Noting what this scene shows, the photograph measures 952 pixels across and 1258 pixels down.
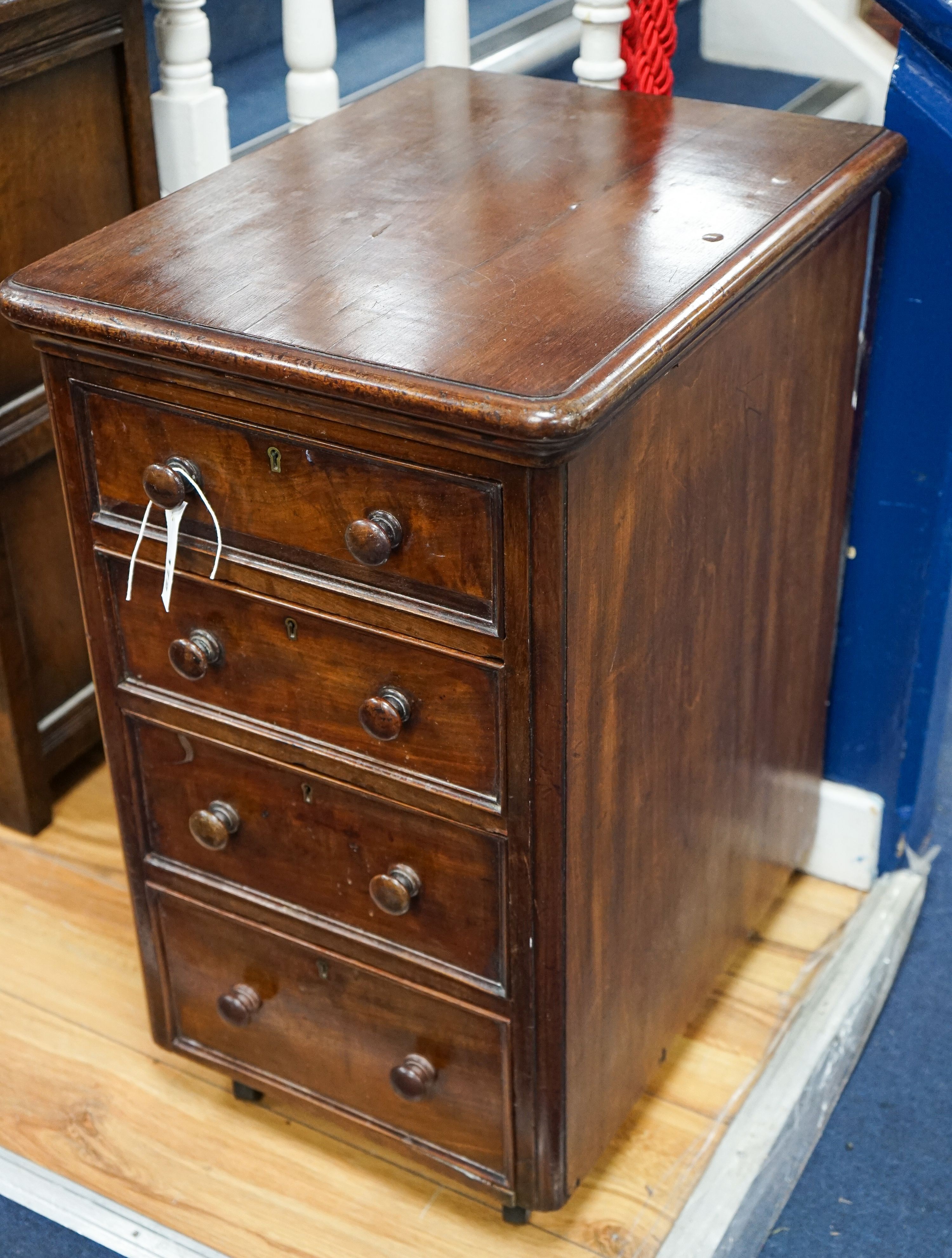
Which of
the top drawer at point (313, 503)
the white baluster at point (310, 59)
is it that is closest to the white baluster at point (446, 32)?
the white baluster at point (310, 59)

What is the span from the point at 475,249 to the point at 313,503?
23 cm

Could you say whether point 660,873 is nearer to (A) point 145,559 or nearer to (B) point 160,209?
(A) point 145,559

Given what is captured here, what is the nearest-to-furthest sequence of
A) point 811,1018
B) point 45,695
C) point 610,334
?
point 610,334, point 811,1018, point 45,695

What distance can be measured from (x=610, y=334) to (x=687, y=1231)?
82 cm

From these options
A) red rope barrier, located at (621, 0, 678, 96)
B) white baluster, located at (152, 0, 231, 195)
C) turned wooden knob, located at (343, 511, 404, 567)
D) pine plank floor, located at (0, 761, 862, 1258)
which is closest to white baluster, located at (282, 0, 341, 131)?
white baluster, located at (152, 0, 231, 195)

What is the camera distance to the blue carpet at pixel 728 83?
1.85 meters

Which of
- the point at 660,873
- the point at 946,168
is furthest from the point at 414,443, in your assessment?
the point at 946,168

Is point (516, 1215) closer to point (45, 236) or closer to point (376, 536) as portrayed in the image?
point (376, 536)

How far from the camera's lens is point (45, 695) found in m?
1.81

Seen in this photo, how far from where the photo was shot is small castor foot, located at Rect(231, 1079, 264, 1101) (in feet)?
4.83

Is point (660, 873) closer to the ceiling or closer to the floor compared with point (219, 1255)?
closer to the ceiling

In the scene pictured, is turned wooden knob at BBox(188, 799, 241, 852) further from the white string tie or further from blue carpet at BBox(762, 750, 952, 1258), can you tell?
blue carpet at BBox(762, 750, 952, 1258)

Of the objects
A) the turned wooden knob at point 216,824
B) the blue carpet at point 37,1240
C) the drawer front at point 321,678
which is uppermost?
the drawer front at point 321,678

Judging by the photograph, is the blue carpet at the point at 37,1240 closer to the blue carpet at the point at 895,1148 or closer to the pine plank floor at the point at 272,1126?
the pine plank floor at the point at 272,1126
